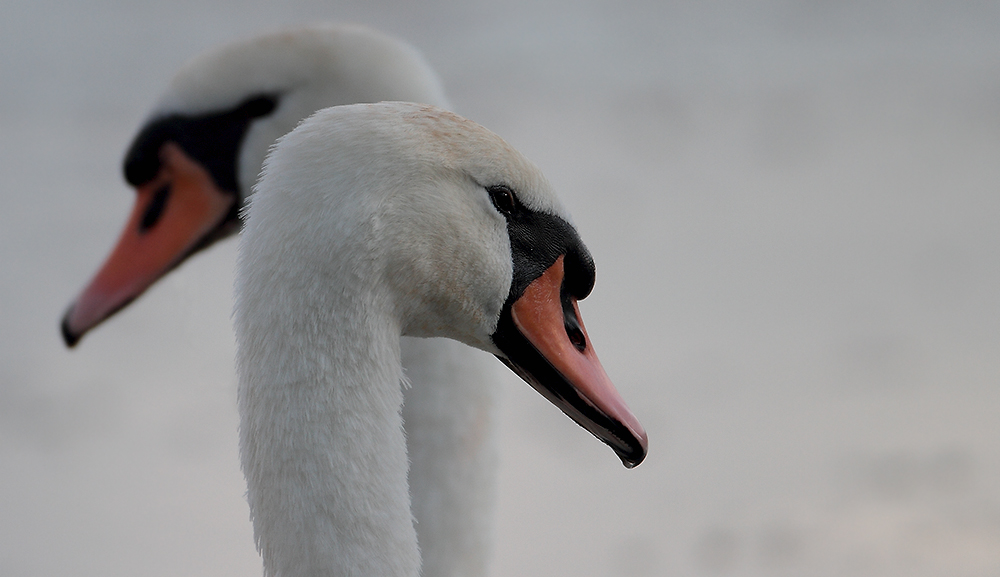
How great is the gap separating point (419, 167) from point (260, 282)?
25 centimetres

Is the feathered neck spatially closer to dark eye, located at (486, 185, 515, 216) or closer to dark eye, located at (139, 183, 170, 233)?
dark eye, located at (486, 185, 515, 216)

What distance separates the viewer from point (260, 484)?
4.33 feet

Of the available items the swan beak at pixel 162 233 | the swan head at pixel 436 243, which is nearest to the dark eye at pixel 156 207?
the swan beak at pixel 162 233

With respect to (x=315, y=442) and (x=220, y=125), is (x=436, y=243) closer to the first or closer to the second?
(x=315, y=442)

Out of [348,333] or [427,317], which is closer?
[348,333]

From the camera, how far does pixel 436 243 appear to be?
1.39 meters

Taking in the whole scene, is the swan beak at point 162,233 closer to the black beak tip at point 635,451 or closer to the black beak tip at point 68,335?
the black beak tip at point 68,335

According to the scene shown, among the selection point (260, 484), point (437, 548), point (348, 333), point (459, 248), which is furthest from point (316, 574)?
point (437, 548)

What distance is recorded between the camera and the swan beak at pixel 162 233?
275 centimetres

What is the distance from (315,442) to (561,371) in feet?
1.25

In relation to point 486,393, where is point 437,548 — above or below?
below

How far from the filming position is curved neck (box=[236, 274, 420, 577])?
1294 millimetres

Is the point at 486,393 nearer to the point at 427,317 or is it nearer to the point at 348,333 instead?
the point at 427,317

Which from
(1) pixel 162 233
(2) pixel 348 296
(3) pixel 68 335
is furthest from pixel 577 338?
(3) pixel 68 335
